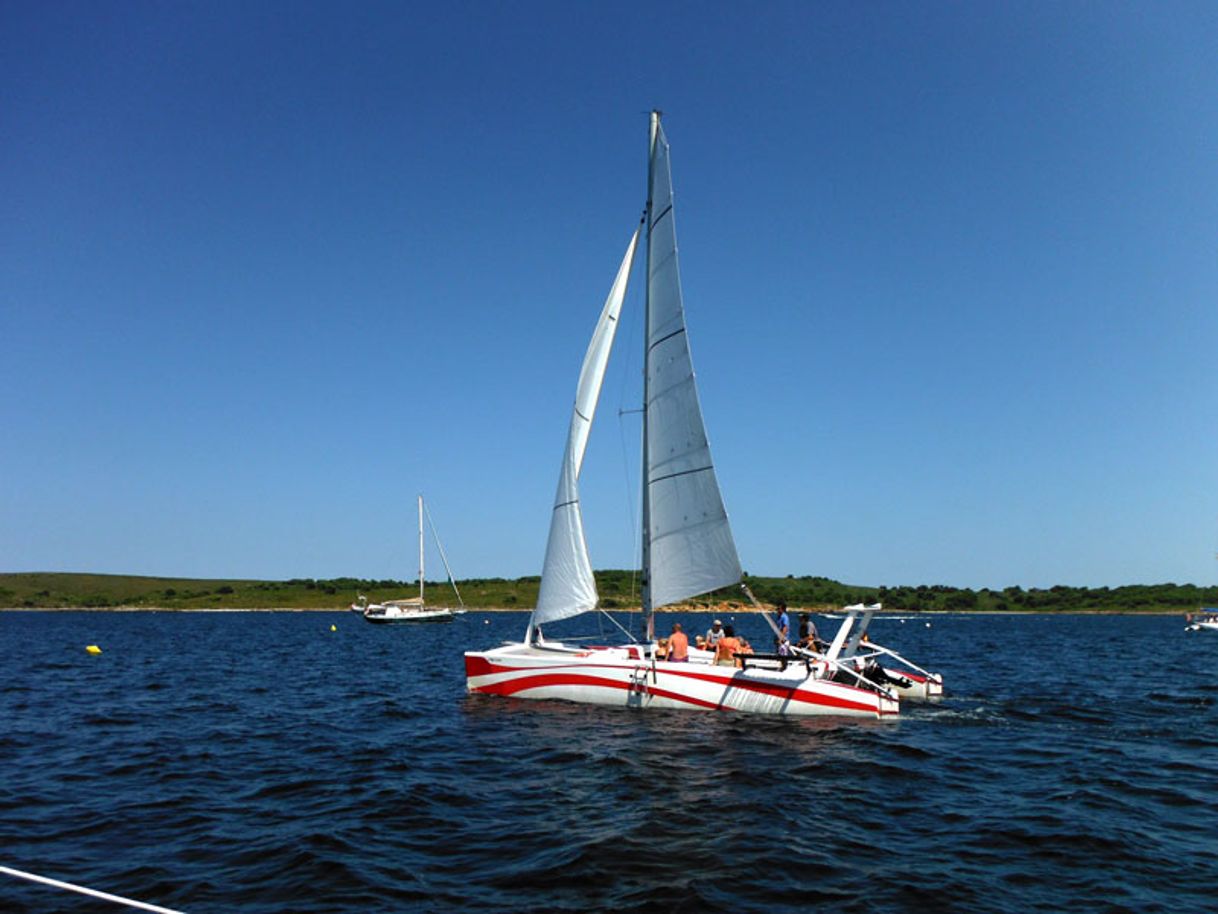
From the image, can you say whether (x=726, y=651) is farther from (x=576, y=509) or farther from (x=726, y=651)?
(x=576, y=509)

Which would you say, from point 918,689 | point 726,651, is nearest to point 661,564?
point 726,651

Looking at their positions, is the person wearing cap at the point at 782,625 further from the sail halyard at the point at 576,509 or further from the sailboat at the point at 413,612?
the sailboat at the point at 413,612

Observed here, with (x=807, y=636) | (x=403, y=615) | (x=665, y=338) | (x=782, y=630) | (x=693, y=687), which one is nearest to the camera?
(x=693, y=687)

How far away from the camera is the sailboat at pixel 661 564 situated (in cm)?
2220

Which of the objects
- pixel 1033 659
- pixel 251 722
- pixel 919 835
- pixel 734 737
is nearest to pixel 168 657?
pixel 251 722

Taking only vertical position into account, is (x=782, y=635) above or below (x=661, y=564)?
below

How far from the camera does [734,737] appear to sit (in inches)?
770

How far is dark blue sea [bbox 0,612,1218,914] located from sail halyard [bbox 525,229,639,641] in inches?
126

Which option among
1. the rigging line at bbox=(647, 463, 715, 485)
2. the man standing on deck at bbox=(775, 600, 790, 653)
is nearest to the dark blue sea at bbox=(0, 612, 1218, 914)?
the man standing on deck at bbox=(775, 600, 790, 653)

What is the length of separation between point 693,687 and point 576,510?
21.4 feet

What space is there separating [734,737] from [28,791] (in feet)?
49.6

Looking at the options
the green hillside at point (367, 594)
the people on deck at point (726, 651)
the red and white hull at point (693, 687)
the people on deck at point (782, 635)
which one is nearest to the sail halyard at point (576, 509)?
the red and white hull at point (693, 687)

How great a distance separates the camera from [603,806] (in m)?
13.5

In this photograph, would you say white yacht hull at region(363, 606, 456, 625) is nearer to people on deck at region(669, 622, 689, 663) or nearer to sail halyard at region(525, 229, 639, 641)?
sail halyard at region(525, 229, 639, 641)
